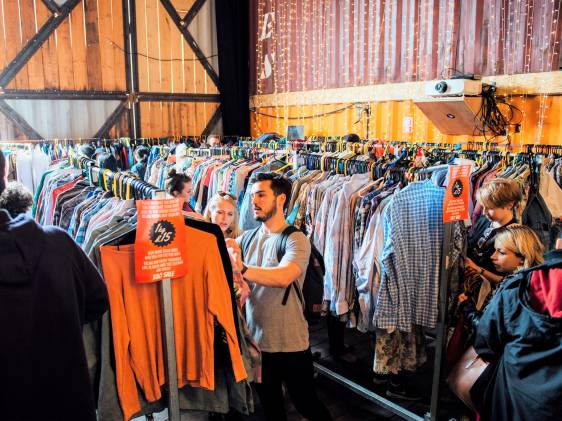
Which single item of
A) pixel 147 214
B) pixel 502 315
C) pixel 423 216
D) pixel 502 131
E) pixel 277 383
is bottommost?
pixel 277 383

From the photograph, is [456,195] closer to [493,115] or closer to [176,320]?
[176,320]

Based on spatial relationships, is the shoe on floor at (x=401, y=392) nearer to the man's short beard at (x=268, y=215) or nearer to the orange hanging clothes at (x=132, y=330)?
the man's short beard at (x=268, y=215)

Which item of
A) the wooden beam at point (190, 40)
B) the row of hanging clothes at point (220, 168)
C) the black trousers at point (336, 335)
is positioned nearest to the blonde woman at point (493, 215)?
the black trousers at point (336, 335)

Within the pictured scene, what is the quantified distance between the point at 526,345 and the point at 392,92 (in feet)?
19.5

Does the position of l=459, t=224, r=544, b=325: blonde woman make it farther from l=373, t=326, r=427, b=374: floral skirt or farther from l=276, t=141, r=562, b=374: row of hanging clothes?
l=373, t=326, r=427, b=374: floral skirt

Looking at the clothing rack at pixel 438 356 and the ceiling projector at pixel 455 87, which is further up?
the ceiling projector at pixel 455 87

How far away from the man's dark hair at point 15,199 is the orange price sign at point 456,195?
1.98m

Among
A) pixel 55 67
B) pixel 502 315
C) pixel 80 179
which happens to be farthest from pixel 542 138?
pixel 55 67

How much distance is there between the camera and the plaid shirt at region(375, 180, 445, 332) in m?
2.69

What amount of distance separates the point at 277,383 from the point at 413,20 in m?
5.99

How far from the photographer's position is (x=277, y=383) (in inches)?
94.7

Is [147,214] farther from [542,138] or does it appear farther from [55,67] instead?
[55,67]

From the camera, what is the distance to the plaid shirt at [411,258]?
269 centimetres

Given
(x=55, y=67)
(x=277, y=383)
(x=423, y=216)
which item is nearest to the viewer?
(x=277, y=383)
